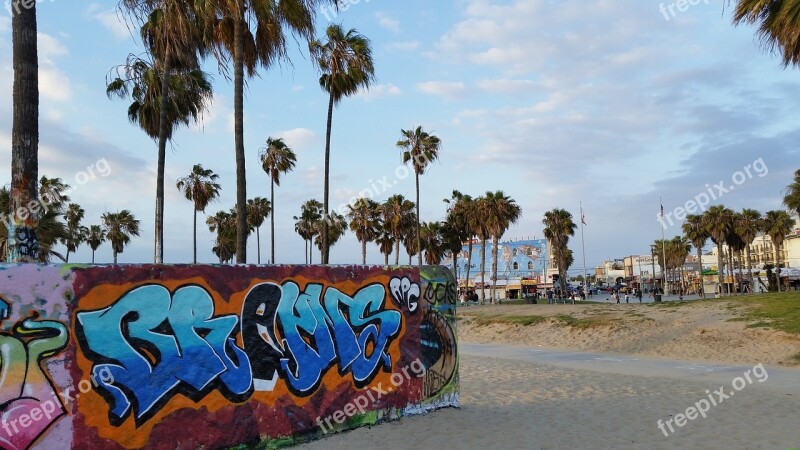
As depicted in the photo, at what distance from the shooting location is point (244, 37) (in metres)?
15.6

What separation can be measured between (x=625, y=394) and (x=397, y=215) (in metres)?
42.2

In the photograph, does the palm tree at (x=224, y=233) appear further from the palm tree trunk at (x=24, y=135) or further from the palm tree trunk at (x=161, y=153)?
the palm tree trunk at (x=24, y=135)

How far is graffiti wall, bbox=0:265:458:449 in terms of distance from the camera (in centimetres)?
602

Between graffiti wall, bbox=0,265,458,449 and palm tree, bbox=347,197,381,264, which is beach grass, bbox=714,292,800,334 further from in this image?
palm tree, bbox=347,197,381,264

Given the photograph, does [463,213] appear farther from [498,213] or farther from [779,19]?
[779,19]

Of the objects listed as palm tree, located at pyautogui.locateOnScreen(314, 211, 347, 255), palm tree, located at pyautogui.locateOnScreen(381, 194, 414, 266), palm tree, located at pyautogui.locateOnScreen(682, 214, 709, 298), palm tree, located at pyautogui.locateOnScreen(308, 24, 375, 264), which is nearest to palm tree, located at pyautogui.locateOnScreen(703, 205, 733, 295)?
palm tree, located at pyautogui.locateOnScreen(682, 214, 709, 298)

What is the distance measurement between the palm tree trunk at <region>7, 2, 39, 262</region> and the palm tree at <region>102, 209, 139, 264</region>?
2157 inches

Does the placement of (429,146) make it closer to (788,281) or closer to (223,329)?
(223,329)

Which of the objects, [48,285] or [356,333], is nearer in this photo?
[48,285]

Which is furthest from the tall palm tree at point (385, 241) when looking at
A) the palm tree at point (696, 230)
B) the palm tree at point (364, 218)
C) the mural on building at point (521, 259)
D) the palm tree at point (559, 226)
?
the mural on building at point (521, 259)

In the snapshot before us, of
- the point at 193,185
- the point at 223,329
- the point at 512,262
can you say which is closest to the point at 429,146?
the point at 193,185

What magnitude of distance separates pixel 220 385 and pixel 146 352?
1064mm

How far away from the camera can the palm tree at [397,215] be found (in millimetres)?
53406

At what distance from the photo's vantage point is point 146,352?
673 cm
